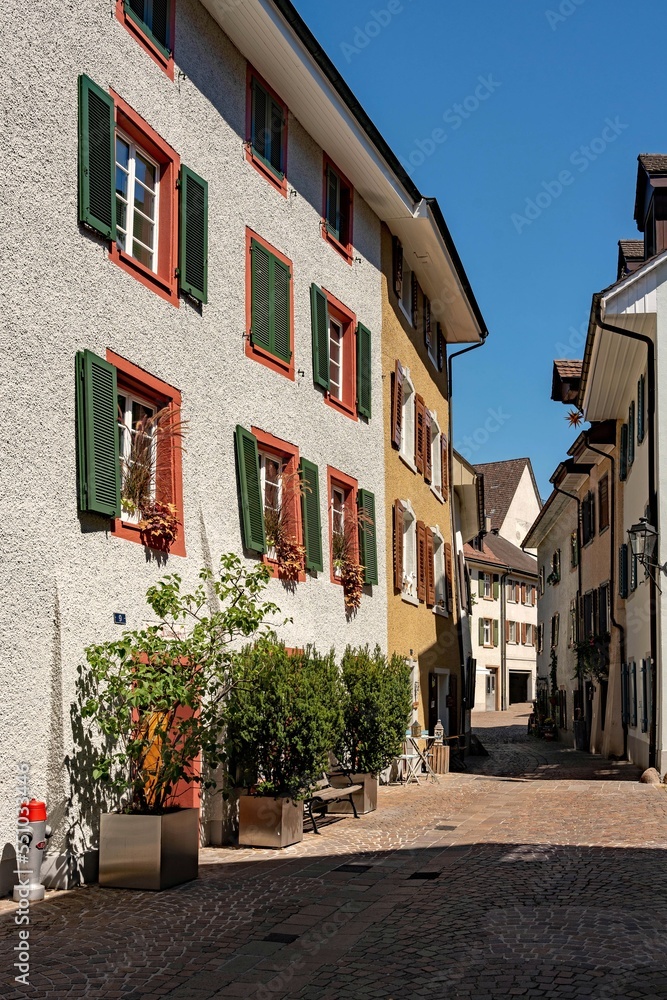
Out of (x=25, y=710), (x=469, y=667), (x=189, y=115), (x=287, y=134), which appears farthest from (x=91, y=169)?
(x=469, y=667)

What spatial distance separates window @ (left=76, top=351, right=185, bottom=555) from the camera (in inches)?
401

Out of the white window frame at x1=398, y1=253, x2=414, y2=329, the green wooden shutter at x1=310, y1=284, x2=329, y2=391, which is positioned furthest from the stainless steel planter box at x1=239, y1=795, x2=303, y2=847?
the white window frame at x1=398, y1=253, x2=414, y2=329

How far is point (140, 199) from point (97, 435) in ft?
10.6

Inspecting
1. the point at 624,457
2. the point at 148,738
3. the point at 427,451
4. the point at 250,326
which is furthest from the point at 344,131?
the point at 148,738

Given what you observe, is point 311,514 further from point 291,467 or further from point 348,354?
point 348,354

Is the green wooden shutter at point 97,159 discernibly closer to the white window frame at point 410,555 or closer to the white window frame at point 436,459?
the white window frame at point 410,555

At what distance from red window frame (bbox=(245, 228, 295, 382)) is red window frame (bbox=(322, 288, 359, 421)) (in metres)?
2.25

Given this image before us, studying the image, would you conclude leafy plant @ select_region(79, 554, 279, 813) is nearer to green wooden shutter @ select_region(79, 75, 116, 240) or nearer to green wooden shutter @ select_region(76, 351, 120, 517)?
green wooden shutter @ select_region(76, 351, 120, 517)

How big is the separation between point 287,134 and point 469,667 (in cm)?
1633

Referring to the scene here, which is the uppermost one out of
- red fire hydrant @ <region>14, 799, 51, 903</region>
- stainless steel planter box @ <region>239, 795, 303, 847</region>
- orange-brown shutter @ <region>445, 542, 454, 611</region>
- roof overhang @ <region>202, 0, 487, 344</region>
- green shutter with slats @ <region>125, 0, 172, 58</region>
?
roof overhang @ <region>202, 0, 487, 344</region>

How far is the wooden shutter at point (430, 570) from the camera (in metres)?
23.6

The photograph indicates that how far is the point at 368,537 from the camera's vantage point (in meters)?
18.8

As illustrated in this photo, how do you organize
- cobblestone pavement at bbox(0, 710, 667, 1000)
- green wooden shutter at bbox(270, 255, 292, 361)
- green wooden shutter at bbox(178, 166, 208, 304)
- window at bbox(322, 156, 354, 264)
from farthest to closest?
window at bbox(322, 156, 354, 264) < green wooden shutter at bbox(270, 255, 292, 361) < green wooden shutter at bbox(178, 166, 208, 304) < cobblestone pavement at bbox(0, 710, 667, 1000)

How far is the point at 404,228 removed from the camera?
21500mm
